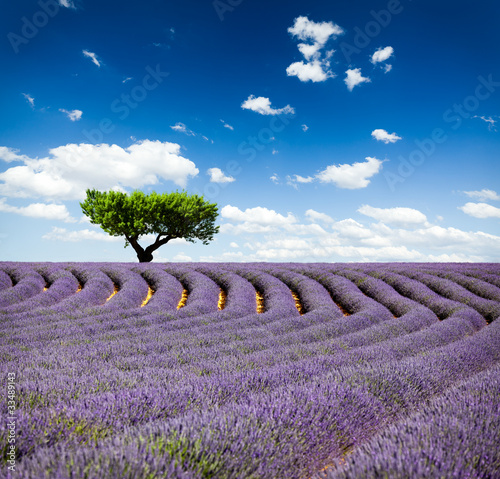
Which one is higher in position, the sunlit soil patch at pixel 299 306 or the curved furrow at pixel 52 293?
the curved furrow at pixel 52 293

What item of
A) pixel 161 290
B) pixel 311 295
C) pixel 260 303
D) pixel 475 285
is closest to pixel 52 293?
pixel 161 290

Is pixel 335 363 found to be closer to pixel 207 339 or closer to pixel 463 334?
pixel 207 339

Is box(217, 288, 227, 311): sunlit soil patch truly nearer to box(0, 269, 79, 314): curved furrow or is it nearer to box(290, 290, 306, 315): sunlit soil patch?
box(290, 290, 306, 315): sunlit soil patch

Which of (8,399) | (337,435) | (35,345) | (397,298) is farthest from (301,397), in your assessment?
(397,298)

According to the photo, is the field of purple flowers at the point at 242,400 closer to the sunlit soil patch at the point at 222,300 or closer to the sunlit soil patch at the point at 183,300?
the sunlit soil patch at the point at 222,300

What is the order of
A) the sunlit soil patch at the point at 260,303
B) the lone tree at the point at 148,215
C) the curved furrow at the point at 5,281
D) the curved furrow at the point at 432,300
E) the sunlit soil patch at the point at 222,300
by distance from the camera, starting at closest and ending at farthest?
the curved furrow at the point at 432,300, the sunlit soil patch at the point at 260,303, the sunlit soil patch at the point at 222,300, the curved furrow at the point at 5,281, the lone tree at the point at 148,215

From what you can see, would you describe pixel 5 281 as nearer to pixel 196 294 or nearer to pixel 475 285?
pixel 196 294

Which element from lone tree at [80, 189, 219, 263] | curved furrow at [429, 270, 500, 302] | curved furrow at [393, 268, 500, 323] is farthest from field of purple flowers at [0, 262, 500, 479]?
lone tree at [80, 189, 219, 263]

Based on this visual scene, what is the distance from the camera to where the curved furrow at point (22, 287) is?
1063cm

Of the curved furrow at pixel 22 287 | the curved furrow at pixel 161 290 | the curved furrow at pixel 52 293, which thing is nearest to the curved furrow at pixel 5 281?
the curved furrow at pixel 22 287

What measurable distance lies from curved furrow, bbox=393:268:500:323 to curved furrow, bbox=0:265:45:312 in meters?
13.6

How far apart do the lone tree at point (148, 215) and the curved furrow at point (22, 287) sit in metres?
10.3

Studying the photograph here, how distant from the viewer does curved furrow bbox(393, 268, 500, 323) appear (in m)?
10.1

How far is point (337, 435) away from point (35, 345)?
5008 millimetres
